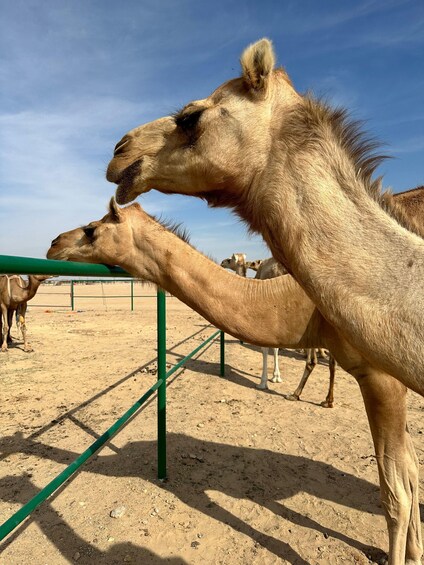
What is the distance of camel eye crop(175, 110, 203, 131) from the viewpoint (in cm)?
156

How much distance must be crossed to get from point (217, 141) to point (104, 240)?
5.66ft

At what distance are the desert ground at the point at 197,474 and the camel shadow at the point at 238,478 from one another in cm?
1

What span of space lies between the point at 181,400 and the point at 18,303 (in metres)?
6.04

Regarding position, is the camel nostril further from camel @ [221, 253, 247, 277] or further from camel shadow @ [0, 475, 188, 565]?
camel @ [221, 253, 247, 277]

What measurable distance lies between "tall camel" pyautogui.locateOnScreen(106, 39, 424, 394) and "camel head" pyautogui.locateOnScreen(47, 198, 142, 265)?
1.28 meters

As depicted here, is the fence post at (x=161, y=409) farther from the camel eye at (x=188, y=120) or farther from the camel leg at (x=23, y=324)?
the camel leg at (x=23, y=324)

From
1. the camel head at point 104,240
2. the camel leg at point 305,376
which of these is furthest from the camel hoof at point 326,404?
the camel head at point 104,240

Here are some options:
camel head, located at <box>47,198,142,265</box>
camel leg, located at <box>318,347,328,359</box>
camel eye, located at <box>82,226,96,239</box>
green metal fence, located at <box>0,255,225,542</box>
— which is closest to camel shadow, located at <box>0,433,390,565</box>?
green metal fence, located at <box>0,255,225,542</box>

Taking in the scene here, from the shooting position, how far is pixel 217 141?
1469mm

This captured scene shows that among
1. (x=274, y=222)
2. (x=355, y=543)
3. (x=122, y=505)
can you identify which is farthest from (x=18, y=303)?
(x=274, y=222)

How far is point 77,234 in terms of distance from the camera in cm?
323

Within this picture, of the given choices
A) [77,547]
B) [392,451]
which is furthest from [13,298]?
[392,451]

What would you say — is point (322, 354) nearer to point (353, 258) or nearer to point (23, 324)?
point (23, 324)

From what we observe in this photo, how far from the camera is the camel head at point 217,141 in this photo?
139 centimetres
